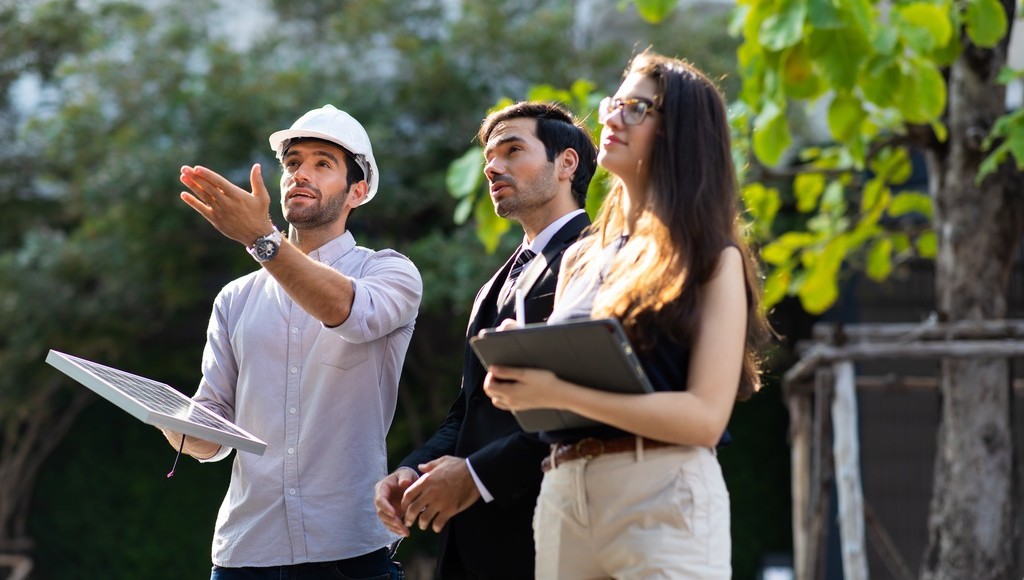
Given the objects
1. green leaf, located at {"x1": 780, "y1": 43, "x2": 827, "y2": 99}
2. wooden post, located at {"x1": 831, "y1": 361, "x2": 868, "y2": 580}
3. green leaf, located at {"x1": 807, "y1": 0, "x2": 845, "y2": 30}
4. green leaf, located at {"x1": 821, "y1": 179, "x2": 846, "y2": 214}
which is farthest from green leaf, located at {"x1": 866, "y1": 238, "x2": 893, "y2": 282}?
green leaf, located at {"x1": 807, "y1": 0, "x2": 845, "y2": 30}

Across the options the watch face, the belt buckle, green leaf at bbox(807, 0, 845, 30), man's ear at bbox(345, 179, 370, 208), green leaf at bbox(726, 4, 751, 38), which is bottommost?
the belt buckle

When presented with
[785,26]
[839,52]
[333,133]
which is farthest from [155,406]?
[839,52]

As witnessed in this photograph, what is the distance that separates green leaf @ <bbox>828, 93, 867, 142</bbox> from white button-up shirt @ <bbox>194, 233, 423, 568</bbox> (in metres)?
2.46

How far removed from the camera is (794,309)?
9453 millimetres

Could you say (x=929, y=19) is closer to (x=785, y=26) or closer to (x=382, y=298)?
(x=785, y=26)

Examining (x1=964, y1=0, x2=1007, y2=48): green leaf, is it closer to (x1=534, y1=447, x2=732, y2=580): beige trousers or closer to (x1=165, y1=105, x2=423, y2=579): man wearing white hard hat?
(x1=165, y1=105, x2=423, y2=579): man wearing white hard hat

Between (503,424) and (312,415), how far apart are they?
410 mm

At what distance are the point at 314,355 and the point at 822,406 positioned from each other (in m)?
3.87

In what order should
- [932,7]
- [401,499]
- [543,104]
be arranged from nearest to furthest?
[401,499] < [543,104] < [932,7]

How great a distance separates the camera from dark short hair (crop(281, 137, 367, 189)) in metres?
2.68

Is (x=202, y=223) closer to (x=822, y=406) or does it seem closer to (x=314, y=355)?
(x=822, y=406)

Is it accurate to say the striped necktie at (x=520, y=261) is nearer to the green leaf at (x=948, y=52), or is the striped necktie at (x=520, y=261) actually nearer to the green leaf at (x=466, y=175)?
the green leaf at (x=466, y=175)

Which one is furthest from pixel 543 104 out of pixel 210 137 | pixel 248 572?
pixel 210 137

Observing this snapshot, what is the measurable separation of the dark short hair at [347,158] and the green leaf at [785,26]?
175 centimetres
